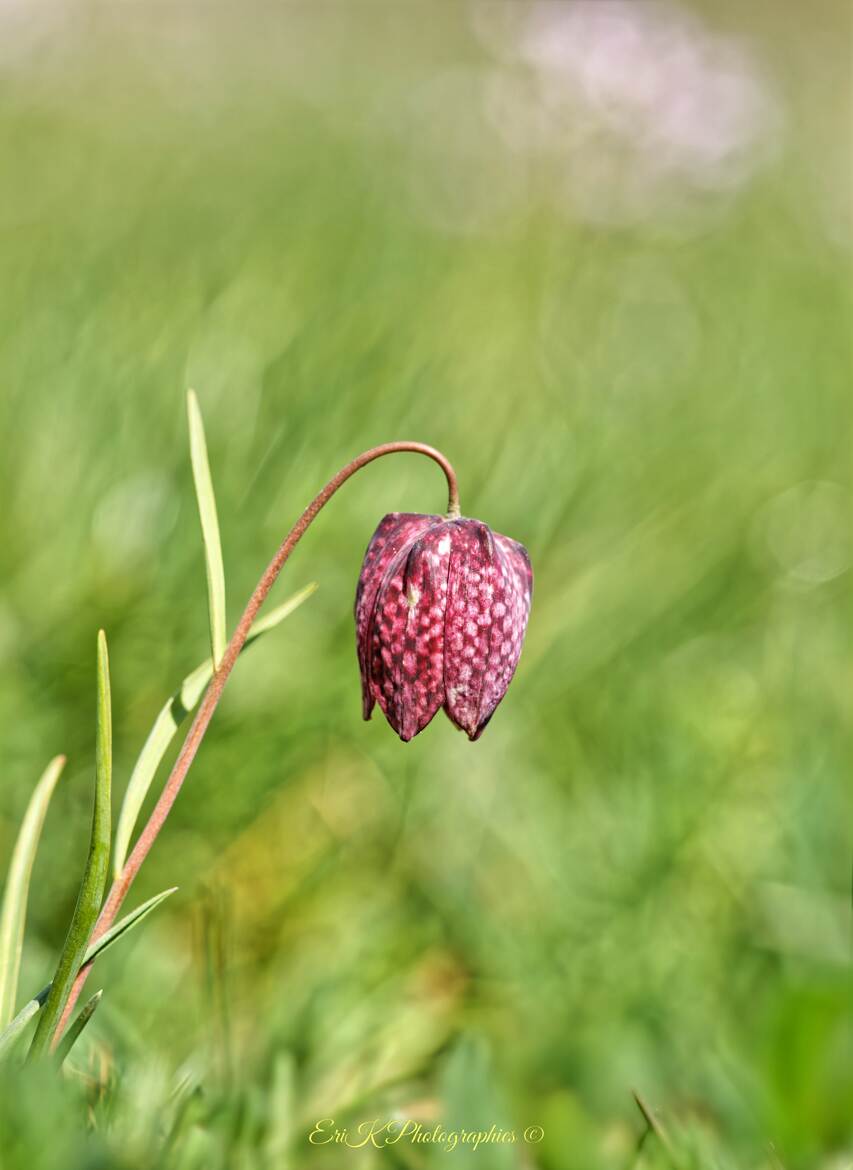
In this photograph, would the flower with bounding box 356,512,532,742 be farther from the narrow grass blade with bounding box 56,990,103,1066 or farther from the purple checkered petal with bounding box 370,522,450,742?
the narrow grass blade with bounding box 56,990,103,1066

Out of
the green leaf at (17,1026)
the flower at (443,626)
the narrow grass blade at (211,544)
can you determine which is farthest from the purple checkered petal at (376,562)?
the green leaf at (17,1026)

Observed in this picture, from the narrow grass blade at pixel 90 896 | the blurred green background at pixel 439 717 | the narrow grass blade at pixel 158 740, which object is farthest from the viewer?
the blurred green background at pixel 439 717

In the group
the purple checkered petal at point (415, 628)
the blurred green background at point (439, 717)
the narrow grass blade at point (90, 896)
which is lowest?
the blurred green background at point (439, 717)

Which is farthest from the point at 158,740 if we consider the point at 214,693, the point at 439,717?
the point at 439,717

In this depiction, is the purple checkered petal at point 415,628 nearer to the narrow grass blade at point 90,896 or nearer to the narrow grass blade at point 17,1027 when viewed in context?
the narrow grass blade at point 90,896

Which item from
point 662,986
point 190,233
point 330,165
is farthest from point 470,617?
point 330,165

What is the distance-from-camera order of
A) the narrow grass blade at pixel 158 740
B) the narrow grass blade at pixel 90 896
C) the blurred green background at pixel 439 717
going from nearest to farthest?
the narrow grass blade at pixel 90 896, the narrow grass blade at pixel 158 740, the blurred green background at pixel 439 717
